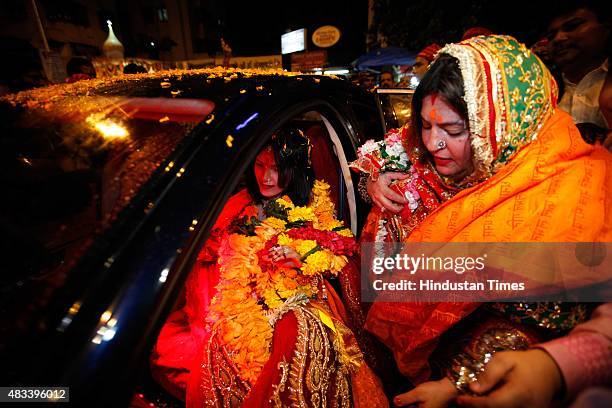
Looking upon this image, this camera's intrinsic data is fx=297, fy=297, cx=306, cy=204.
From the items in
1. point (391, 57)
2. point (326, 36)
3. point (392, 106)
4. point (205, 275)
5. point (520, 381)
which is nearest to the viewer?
point (520, 381)

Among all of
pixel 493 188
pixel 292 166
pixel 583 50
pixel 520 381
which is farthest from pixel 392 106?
pixel 520 381

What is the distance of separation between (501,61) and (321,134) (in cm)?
134

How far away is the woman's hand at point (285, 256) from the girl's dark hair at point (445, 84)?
0.99m

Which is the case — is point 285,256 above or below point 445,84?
below

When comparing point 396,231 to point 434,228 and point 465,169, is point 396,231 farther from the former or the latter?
A: point 465,169

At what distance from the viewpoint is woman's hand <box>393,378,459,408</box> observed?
1148 mm

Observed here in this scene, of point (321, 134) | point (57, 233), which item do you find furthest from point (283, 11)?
point (57, 233)

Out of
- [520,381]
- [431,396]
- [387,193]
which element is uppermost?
[387,193]

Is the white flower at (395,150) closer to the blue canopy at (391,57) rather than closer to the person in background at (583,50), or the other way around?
the person in background at (583,50)

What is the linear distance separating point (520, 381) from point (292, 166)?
4.81 feet

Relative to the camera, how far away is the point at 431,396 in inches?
45.5

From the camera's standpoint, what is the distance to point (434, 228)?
4.42ft

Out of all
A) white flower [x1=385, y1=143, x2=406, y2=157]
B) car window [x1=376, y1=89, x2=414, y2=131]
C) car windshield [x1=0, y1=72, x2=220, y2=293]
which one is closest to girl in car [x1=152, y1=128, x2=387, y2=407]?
white flower [x1=385, y1=143, x2=406, y2=157]

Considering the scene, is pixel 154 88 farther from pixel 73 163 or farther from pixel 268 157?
pixel 268 157
